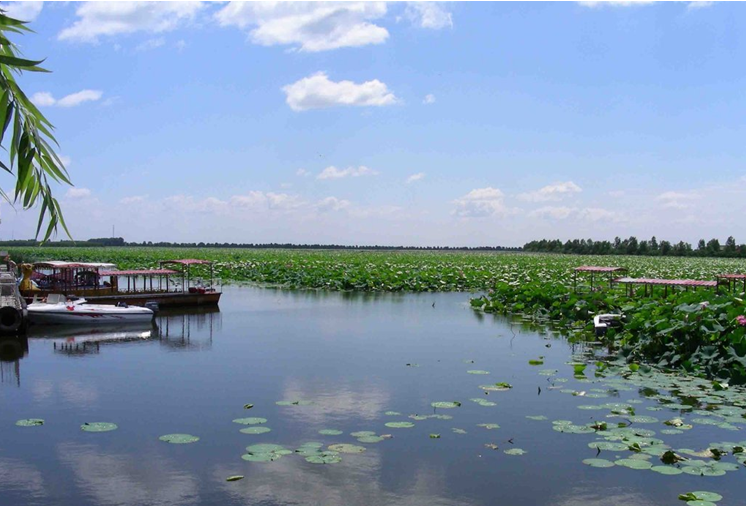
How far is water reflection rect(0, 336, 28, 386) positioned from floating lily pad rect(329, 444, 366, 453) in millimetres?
6530

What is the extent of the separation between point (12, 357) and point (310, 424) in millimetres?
8460

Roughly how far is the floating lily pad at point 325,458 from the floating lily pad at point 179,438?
150cm

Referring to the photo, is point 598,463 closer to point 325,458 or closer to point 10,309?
point 325,458

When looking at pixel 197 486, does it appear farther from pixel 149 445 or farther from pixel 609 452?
pixel 609 452

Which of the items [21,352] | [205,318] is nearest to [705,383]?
[21,352]

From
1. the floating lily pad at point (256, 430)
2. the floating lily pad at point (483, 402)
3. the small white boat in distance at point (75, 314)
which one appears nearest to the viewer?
the floating lily pad at point (256, 430)

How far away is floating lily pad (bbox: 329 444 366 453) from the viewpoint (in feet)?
23.5

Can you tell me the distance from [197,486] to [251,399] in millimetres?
3428

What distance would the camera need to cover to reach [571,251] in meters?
88.8

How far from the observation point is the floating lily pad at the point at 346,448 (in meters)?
7.15

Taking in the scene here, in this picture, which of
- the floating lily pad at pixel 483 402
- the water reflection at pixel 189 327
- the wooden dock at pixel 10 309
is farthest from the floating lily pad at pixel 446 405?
the wooden dock at pixel 10 309

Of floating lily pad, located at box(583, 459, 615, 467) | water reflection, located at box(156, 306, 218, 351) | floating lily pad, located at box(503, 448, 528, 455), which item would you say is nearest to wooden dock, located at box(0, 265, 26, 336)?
water reflection, located at box(156, 306, 218, 351)

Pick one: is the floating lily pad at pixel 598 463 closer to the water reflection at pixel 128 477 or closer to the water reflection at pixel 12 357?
the water reflection at pixel 128 477

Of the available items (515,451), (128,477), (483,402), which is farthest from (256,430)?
(483,402)
